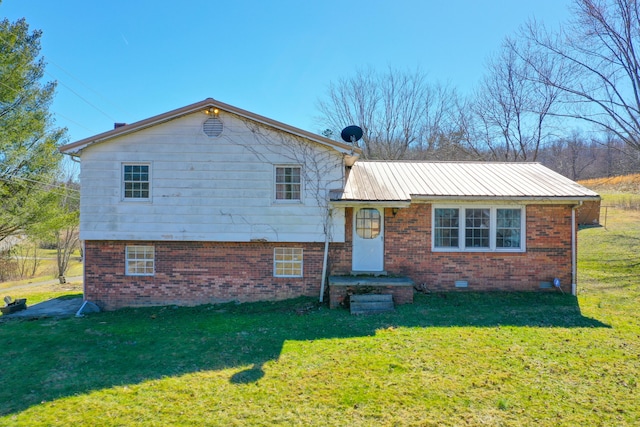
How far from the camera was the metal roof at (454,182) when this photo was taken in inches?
372

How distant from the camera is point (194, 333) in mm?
7535

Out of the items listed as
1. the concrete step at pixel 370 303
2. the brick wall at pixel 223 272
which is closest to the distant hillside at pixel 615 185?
the concrete step at pixel 370 303

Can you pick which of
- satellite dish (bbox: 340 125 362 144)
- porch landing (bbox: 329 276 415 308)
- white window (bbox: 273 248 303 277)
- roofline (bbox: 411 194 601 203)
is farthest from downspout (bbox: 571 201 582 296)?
white window (bbox: 273 248 303 277)

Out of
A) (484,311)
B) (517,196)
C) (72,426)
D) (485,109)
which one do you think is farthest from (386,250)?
(485,109)

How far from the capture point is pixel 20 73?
16.7m

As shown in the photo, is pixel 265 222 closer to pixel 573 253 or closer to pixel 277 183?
pixel 277 183

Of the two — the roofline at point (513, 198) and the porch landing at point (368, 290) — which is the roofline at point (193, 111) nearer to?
the roofline at point (513, 198)

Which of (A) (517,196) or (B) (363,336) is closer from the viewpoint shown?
(B) (363,336)

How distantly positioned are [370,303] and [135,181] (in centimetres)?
728

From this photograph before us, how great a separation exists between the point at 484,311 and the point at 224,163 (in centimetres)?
781

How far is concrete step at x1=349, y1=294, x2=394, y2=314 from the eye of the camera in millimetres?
8539

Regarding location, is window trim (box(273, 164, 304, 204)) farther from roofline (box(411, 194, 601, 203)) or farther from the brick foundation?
roofline (box(411, 194, 601, 203))

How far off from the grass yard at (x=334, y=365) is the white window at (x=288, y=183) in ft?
10.1

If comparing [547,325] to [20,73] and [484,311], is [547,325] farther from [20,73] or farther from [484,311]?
[20,73]
